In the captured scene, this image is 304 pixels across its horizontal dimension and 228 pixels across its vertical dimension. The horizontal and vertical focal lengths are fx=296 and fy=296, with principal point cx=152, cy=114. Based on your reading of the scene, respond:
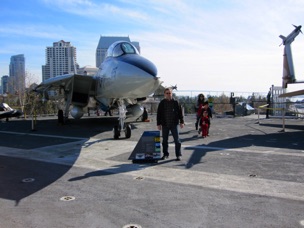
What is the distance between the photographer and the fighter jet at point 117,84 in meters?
10.6

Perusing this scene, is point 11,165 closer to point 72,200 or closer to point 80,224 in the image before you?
point 72,200

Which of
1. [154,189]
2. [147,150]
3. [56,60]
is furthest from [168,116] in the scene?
[56,60]

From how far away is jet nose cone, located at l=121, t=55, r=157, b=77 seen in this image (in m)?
10.4

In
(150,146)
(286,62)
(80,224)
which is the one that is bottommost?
(80,224)

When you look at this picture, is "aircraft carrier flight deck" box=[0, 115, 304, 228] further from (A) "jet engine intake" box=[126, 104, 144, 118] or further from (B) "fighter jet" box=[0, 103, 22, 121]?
(B) "fighter jet" box=[0, 103, 22, 121]

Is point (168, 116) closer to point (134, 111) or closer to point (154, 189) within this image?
point (154, 189)

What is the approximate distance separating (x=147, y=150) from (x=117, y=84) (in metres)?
4.93

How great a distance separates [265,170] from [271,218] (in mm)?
2632

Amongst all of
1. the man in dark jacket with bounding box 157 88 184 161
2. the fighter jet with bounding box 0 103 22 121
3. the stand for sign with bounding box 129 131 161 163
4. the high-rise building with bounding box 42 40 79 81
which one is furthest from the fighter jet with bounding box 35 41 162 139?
the high-rise building with bounding box 42 40 79 81

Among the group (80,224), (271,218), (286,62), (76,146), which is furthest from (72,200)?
(286,62)

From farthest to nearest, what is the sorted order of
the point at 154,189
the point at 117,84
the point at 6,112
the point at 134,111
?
the point at 6,112 < the point at 134,111 < the point at 117,84 < the point at 154,189

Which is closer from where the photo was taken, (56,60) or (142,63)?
(142,63)

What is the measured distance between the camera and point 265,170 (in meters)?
6.20

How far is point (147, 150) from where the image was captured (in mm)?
7340
